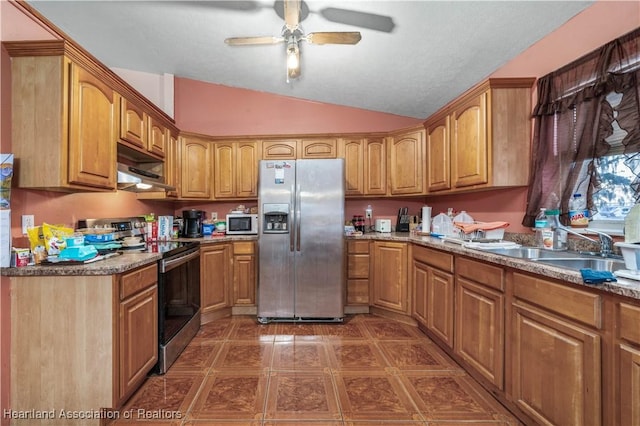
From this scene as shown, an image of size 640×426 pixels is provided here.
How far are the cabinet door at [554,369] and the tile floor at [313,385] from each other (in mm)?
317

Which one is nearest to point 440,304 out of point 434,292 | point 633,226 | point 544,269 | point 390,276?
point 434,292

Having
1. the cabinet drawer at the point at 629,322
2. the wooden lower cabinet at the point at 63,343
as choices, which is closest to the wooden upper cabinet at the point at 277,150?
the wooden lower cabinet at the point at 63,343

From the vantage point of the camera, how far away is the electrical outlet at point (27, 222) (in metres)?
1.62

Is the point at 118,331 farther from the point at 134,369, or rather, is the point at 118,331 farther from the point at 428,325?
the point at 428,325

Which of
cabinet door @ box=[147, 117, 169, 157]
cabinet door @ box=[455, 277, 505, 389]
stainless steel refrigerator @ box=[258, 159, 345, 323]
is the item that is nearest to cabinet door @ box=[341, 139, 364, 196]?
stainless steel refrigerator @ box=[258, 159, 345, 323]

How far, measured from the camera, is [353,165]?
3.46 meters

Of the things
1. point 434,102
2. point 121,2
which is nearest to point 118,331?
point 121,2

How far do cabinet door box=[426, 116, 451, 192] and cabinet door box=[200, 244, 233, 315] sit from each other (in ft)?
7.86

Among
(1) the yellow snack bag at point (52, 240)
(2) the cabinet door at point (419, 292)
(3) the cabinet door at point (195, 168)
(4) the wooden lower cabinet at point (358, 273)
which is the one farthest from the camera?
(3) the cabinet door at point (195, 168)

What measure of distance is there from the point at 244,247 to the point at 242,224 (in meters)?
0.33

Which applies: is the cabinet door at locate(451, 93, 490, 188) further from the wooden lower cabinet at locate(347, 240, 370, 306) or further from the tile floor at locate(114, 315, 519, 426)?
the tile floor at locate(114, 315, 519, 426)

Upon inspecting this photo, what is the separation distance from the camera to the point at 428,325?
2471mm

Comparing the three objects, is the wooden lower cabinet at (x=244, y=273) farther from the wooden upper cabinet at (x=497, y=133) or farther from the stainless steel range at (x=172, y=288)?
the wooden upper cabinet at (x=497, y=133)

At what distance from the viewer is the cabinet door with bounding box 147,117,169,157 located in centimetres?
262
